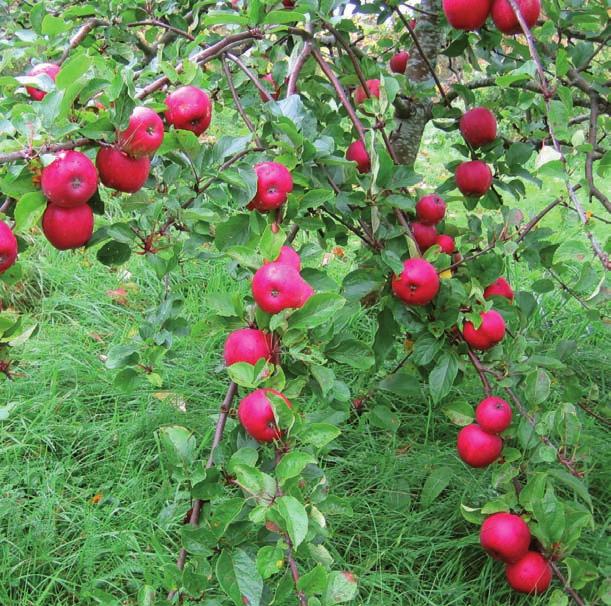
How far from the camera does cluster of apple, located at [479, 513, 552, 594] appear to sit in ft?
4.17

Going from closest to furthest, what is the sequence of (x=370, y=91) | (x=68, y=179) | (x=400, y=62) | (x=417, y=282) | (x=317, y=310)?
1. (x=68, y=179)
2. (x=317, y=310)
3. (x=417, y=282)
4. (x=370, y=91)
5. (x=400, y=62)

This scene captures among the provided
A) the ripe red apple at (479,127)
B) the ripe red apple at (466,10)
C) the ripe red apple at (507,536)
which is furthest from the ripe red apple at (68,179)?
the ripe red apple at (479,127)

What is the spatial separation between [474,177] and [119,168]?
3.19 feet

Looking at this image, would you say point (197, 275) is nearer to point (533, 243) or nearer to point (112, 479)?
point (112, 479)

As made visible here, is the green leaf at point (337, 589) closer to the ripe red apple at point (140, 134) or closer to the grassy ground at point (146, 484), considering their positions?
the grassy ground at point (146, 484)

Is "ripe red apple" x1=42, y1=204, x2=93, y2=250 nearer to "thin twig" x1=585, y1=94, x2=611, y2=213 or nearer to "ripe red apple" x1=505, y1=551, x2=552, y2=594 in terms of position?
"thin twig" x1=585, y1=94, x2=611, y2=213

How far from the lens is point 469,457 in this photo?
137 cm

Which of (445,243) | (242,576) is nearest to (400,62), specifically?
(445,243)

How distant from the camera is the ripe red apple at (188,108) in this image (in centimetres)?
96

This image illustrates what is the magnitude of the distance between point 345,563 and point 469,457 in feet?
1.45

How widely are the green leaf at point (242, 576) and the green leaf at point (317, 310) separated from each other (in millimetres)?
290

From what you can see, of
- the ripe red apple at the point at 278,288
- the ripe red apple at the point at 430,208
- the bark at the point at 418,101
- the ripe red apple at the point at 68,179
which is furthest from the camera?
the bark at the point at 418,101

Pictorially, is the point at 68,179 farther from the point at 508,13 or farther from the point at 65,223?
the point at 508,13

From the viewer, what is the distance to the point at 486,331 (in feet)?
4.11
